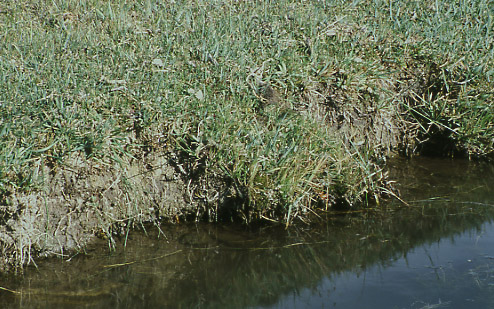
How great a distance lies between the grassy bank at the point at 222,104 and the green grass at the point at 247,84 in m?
0.01

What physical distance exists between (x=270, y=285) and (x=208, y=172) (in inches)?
36.3

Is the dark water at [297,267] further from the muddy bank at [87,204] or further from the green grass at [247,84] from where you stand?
the green grass at [247,84]

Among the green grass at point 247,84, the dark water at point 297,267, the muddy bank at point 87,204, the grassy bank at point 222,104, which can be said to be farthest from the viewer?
the green grass at point 247,84

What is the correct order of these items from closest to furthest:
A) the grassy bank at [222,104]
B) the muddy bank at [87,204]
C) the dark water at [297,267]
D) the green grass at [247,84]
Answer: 1. the dark water at [297,267]
2. the muddy bank at [87,204]
3. the grassy bank at [222,104]
4. the green grass at [247,84]

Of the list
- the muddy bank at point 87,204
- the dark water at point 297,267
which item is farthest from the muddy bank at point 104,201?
the dark water at point 297,267

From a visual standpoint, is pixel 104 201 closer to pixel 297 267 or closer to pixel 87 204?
pixel 87 204

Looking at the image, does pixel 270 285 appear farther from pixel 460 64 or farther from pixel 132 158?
pixel 460 64

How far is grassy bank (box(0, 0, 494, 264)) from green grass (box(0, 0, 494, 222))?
1cm

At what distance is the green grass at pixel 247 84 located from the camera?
411cm

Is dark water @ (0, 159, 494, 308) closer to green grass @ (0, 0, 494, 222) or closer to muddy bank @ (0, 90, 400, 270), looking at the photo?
muddy bank @ (0, 90, 400, 270)

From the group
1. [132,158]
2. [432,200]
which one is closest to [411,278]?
[432,200]

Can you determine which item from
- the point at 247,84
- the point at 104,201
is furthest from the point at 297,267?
the point at 247,84

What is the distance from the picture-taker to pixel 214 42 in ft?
16.8

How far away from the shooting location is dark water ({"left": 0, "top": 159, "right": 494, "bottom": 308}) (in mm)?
3414
